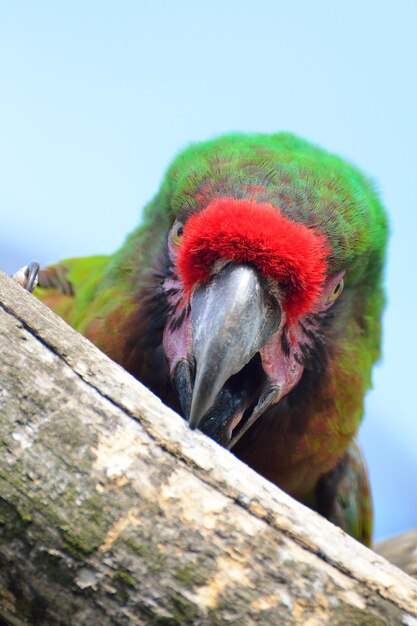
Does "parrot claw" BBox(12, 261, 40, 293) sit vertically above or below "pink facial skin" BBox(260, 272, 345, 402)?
below

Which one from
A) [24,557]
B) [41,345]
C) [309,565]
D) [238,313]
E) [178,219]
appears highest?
[178,219]

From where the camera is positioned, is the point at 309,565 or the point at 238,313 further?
the point at 238,313

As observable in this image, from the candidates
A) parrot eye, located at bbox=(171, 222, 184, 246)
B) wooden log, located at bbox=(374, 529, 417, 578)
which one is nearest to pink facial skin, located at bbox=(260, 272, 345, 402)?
parrot eye, located at bbox=(171, 222, 184, 246)

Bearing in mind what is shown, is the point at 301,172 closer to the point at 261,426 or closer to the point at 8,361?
the point at 261,426

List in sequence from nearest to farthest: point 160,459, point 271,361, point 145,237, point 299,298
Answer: point 160,459 → point 299,298 → point 271,361 → point 145,237

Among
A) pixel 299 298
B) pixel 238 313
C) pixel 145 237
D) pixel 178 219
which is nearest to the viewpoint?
pixel 238 313

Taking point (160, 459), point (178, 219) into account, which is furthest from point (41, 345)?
point (178, 219)

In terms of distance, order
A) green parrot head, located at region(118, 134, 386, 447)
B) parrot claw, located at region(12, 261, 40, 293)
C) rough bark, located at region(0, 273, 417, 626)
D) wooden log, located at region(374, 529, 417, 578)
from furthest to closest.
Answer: wooden log, located at region(374, 529, 417, 578) → parrot claw, located at region(12, 261, 40, 293) → green parrot head, located at region(118, 134, 386, 447) → rough bark, located at region(0, 273, 417, 626)

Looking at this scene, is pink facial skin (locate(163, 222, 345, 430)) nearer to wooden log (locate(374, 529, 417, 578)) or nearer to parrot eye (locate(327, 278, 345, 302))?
parrot eye (locate(327, 278, 345, 302))
